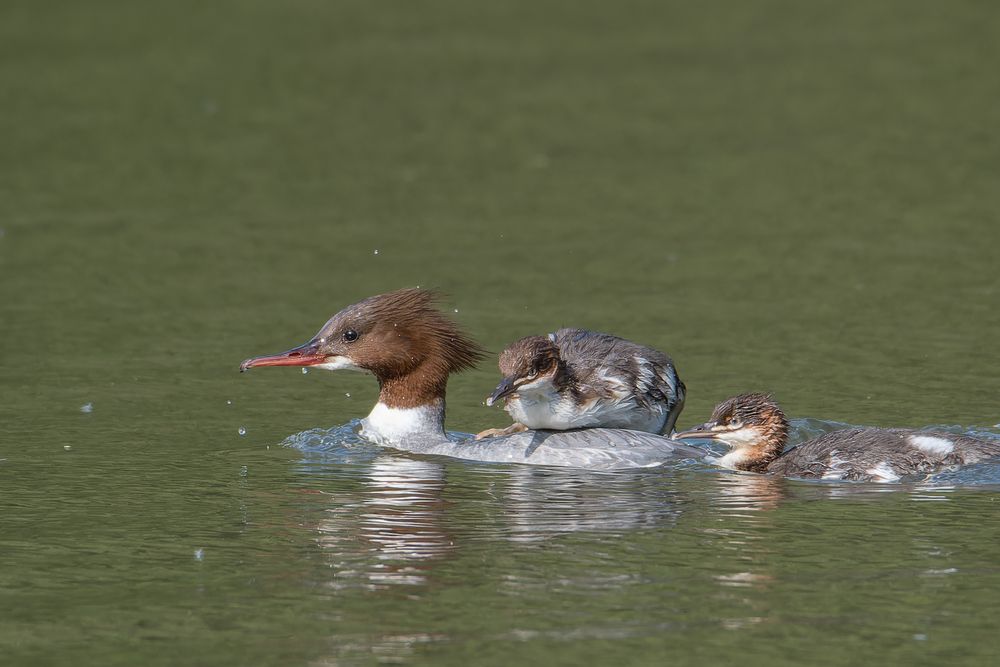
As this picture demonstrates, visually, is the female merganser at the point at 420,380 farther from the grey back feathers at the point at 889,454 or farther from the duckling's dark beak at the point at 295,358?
the grey back feathers at the point at 889,454

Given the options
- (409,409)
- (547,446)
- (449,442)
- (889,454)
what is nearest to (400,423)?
(409,409)

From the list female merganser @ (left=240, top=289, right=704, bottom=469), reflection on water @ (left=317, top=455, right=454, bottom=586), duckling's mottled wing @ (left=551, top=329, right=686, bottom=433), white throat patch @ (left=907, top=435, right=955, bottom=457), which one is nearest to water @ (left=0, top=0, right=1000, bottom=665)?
reflection on water @ (left=317, top=455, right=454, bottom=586)

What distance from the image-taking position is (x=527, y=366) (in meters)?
9.18

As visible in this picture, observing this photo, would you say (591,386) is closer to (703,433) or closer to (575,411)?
(575,411)

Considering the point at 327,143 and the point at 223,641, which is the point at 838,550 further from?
the point at 327,143

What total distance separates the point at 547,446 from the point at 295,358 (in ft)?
4.80

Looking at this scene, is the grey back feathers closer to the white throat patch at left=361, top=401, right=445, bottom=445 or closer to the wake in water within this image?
the wake in water

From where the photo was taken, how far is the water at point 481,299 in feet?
22.5

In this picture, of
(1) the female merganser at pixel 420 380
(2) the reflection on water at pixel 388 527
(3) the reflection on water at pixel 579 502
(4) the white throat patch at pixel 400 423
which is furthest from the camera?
(4) the white throat patch at pixel 400 423

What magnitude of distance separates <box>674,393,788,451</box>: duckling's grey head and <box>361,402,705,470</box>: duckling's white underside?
10.3 inches

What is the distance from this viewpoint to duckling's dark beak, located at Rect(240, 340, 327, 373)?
975 cm

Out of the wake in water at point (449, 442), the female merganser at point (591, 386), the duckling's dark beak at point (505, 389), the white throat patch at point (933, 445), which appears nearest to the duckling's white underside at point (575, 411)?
the female merganser at point (591, 386)

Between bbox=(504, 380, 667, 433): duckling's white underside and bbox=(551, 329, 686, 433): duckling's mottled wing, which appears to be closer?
bbox=(504, 380, 667, 433): duckling's white underside

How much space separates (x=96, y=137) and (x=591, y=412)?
8.86 meters
